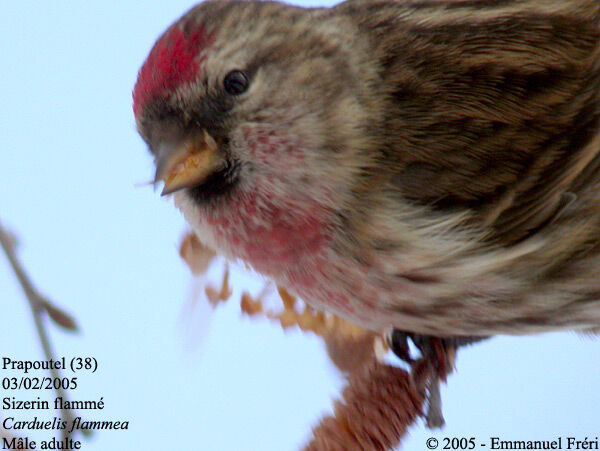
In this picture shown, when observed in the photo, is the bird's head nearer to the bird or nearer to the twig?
the bird

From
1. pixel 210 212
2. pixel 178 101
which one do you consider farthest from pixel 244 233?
pixel 178 101

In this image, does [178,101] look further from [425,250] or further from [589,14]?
[589,14]

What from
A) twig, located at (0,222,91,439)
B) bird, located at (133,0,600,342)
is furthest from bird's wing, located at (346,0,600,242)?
twig, located at (0,222,91,439)

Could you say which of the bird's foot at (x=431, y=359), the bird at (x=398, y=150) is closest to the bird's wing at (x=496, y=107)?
the bird at (x=398, y=150)

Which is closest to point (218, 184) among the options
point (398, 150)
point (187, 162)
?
point (187, 162)

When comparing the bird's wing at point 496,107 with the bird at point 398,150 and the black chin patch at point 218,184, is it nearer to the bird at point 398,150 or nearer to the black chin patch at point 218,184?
the bird at point 398,150
